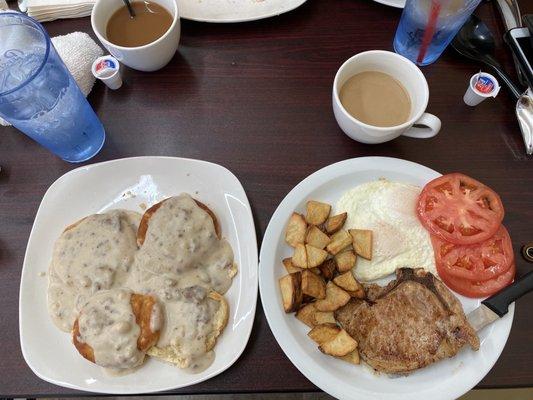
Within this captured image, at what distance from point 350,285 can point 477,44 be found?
91cm

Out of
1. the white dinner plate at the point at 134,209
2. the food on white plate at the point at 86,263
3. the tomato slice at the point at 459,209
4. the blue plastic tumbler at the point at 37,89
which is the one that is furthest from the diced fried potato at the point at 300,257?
the blue plastic tumbler at the point at 37,89

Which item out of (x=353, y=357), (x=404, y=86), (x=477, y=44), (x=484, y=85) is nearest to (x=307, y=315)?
(x=353, y=357)

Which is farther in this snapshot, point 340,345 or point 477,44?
point 477,44

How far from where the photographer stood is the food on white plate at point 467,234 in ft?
3.63

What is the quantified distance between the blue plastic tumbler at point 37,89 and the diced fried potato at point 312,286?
0.80 metres

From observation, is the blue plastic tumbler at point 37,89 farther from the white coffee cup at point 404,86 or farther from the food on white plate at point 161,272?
the white coffee cup at point 404,86

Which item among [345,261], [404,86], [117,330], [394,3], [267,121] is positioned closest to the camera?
[117,330]

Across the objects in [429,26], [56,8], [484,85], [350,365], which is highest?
[429,26]

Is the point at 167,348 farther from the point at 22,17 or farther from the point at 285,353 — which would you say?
the point at 22,17

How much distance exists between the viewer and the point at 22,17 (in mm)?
1137

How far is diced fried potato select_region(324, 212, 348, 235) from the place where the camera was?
117 centimetres

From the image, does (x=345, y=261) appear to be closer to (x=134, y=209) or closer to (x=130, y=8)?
(x=134, y=209)

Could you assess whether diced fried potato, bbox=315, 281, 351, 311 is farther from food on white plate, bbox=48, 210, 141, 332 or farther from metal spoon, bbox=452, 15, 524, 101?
metal spoon, bbox=452, 15, 524, 101

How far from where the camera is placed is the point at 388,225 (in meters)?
1.18
